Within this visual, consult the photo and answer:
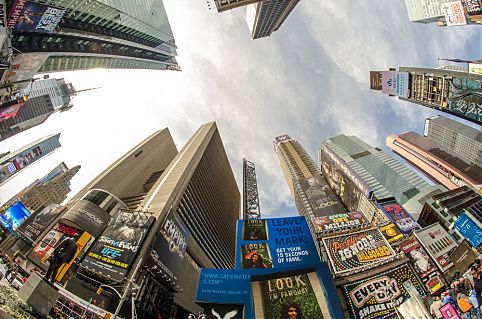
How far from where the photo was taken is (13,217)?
54469 mm

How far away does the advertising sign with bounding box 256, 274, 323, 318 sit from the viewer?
72.4 ft

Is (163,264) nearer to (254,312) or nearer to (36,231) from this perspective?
(254,312)

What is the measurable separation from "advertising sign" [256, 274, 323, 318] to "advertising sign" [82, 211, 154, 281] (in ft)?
63.0

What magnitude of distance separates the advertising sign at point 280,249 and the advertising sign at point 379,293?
4479 millimetres

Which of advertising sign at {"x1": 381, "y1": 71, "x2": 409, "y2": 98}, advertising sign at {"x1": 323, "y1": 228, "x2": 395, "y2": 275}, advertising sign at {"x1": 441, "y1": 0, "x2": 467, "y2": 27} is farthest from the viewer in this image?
advertising sign at {"x1": 381, "y1": 71, "x2": 409, "y2": 98}

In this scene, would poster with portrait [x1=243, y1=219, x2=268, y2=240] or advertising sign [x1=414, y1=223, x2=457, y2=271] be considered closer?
poster with portrait [x1=243, y1=219, x2=268, y2=240]

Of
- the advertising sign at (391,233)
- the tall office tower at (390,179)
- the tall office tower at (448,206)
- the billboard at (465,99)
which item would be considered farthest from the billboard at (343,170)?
the advertising sign at (391,233)

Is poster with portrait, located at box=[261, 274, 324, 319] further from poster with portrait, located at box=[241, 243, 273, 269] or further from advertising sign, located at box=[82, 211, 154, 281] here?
advertising sign, located at box=[82, 211, 154, 281]

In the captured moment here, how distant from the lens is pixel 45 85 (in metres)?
145

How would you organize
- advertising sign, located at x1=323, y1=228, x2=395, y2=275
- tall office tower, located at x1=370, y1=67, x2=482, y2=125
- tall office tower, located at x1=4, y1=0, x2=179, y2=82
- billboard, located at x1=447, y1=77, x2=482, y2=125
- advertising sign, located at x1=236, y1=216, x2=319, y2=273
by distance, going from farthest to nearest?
1. tall office tower, located at x1=370, y1=67, x2=482, y2=125
2. billboard, located at x1=447, y1=77, x2=482, y2=125
3. tall office tower, located at x1=4, y1=0, x2=179, y2=82
4. advertising sign, located at x1=323, y1=228, x2=395, y2=275
5. advertising sign, located at x1=236, y1=216, x2=319, y2=273

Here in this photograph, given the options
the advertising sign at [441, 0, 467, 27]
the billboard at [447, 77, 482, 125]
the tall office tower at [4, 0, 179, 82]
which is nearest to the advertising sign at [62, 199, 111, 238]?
the tall office tower at [4, 0, 179, 82]

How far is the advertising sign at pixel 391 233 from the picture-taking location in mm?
51531

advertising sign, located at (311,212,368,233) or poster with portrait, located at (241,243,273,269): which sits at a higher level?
advertising sign, located at (311,212,368,233)

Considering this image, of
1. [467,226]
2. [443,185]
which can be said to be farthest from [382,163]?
[467,226]
